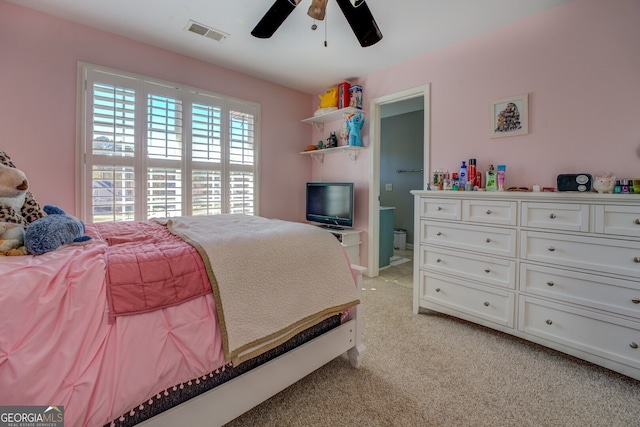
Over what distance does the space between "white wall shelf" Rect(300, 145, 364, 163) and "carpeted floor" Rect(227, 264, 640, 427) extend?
2254 millimetres

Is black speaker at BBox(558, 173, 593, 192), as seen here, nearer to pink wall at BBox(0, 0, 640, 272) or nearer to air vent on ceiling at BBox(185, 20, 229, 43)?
pink wall at BBox(0, 0, 640, 272)

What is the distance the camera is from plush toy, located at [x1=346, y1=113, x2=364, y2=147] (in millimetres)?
3449

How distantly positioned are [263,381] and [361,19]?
213 cm

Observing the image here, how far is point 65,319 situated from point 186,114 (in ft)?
8.66

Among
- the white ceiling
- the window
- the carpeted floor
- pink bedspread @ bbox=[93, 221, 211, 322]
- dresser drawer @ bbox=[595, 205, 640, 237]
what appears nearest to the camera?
pink bedspread @ bbox=[93, 221, 211, 322]

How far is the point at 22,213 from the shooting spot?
1271mm

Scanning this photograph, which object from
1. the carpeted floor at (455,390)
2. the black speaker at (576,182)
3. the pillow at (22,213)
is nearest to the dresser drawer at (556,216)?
the black speaker at (576,182)

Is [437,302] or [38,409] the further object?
[437,302]

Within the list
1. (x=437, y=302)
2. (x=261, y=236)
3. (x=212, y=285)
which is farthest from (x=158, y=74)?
(x=437, y=302)

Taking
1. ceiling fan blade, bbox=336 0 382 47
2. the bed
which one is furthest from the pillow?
ceiling fan blade, bbox=336 0 382 47

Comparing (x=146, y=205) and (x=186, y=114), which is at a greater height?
(x=186, y=114)

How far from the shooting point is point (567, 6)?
2.07 metres

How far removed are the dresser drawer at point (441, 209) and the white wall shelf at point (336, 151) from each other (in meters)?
1.37

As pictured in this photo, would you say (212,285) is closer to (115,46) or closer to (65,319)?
(65,319)
